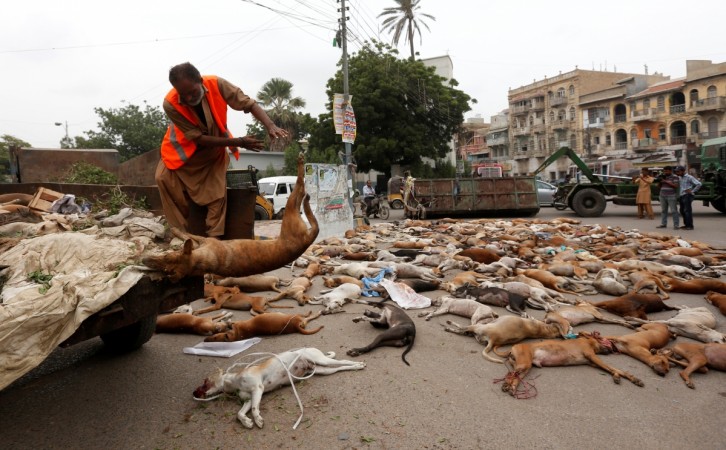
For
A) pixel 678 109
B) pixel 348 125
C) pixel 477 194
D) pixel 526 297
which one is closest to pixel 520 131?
pixel 678 109

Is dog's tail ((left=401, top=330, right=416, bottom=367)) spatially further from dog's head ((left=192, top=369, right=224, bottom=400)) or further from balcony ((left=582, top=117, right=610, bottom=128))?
balcony ((left=582, top=117, right=610, bottom=128))

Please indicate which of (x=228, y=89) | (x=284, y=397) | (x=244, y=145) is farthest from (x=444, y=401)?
(x=228, y=89)

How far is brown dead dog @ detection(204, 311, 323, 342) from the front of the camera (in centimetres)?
447

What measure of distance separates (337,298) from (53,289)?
3.94 m

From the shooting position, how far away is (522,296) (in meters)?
5.68

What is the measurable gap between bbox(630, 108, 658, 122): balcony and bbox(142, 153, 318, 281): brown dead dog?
5424 cm

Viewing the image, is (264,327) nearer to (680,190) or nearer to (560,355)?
(560,355)

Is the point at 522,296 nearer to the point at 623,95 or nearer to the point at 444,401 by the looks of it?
the point at 444,401

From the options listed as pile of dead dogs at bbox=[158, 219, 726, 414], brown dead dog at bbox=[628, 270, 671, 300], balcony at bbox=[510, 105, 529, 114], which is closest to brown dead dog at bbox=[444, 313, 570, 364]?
pile of dead dogs at bbox=[158, 219, 726, 414]

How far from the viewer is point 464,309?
5309 mm

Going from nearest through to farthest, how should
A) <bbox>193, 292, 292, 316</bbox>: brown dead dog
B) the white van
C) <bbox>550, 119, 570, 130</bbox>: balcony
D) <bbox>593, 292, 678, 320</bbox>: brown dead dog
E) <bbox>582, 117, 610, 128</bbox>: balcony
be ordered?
<bbox>593, 292, 678, 320</bbox>: brown dead dog
<bbox>193, 292, 292, 316</bbox>: brown dead dog
the white van
<bbox>582, 117, 610, 128</bbox>: balcony
<bbox>550, 119, 570, 130</bbox>: balcony

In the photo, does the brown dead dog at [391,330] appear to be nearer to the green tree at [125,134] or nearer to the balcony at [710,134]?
the green tree at [125,134]

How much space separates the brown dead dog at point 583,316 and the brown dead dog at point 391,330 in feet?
5.85

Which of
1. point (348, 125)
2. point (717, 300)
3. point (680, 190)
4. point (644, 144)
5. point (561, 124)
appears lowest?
point (717, 300)
